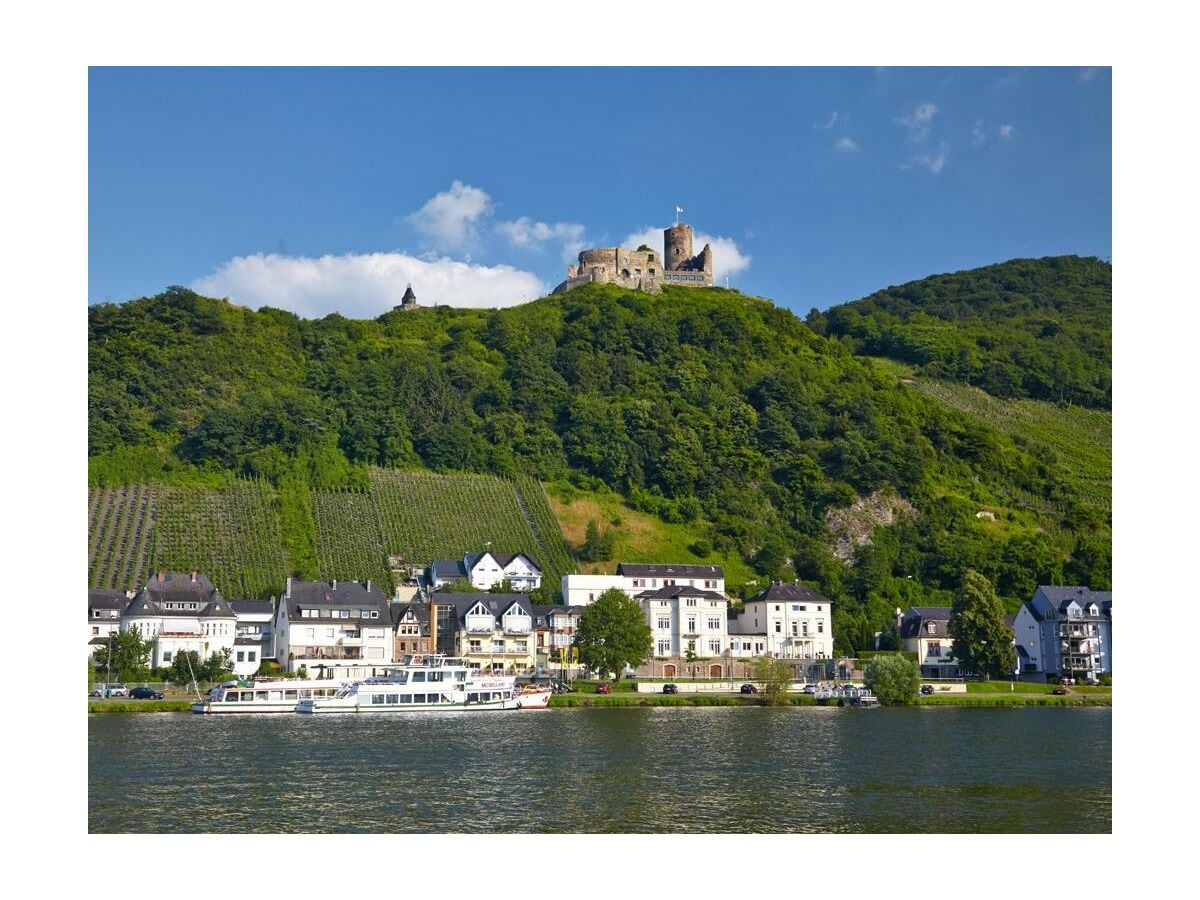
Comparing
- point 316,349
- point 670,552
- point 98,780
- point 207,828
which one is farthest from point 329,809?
point 316,349

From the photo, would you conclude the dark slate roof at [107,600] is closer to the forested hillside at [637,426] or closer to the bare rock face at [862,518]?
the forested hillside at [637,426]

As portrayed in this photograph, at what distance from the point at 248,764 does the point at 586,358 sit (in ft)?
269

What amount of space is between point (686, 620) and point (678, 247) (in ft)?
293

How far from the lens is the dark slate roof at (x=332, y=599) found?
Answer: 68.4 meters

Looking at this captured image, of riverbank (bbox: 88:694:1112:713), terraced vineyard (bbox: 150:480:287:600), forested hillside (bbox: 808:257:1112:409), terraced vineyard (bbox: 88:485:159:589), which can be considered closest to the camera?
riverbank (bbox: 88:694:1112:713)

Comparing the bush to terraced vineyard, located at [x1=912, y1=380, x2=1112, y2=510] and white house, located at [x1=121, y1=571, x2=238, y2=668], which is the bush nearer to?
white house, located at [x1=121, y1=571, x2=238, y2=668]

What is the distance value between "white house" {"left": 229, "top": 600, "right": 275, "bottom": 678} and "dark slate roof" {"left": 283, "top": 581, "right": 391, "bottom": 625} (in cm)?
212

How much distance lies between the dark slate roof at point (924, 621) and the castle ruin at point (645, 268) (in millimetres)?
71749

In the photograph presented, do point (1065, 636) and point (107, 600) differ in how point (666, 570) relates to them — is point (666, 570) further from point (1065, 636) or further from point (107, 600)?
point (107, 600)

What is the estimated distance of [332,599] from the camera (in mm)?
69438

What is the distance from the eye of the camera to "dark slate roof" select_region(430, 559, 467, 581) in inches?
3036

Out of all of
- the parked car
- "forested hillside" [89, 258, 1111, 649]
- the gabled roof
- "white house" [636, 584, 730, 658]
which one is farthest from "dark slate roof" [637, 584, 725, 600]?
the parked car

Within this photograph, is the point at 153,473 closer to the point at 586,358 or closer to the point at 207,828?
the point at 586,358

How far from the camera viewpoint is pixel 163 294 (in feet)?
360
